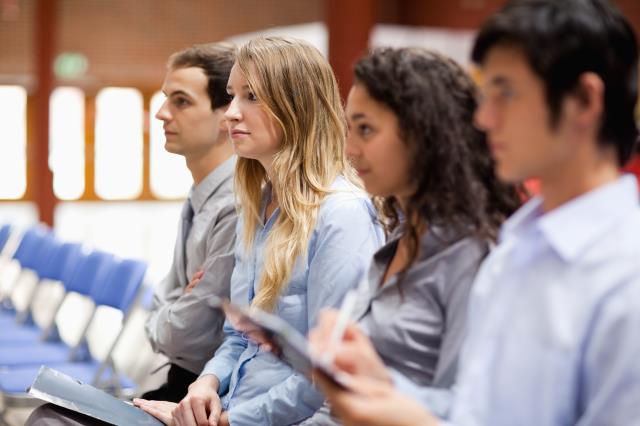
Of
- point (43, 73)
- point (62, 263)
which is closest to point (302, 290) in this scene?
point (62, 263)

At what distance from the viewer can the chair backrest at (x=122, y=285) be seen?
4.25 m

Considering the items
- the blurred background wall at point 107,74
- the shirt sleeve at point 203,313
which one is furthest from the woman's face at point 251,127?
the blurred background wall at point 107,74

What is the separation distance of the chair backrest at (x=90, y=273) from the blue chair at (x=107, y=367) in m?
0.08

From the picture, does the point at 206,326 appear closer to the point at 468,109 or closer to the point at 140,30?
the point at 468,109

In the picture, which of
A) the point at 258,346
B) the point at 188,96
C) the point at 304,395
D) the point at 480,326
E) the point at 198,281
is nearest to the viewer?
the point at 480,326

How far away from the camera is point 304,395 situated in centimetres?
239

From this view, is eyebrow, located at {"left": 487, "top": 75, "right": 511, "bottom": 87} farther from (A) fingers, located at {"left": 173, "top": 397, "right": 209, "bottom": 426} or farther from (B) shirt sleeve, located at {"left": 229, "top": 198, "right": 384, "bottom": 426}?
(A) fingers, located at {"left": 173, "top": 397, "right": 209, "bottom": 426}

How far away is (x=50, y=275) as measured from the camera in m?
5.44

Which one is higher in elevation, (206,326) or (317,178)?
(317,178)

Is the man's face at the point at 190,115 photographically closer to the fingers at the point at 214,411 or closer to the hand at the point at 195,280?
the hand at the point at 195,280

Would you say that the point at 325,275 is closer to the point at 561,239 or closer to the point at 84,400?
the point at 84,400

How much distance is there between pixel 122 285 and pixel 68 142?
11.3m

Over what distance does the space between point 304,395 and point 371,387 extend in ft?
3.09

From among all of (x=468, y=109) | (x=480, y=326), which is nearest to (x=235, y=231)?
(x=468, y=109)
